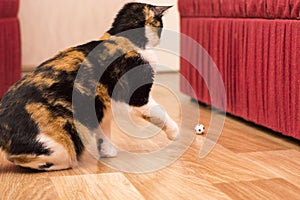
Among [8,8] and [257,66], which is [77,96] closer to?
[257,66]

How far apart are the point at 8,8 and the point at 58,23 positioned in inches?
49.6

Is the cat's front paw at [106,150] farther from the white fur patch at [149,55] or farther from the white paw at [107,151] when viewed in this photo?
the white fur patch at [149,55]

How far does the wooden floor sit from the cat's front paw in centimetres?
4

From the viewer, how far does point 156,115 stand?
6.25ft

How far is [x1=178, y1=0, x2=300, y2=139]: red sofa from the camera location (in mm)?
1966

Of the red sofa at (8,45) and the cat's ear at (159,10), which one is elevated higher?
the cat's ear at (159,10)

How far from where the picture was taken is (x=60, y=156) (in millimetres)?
1655

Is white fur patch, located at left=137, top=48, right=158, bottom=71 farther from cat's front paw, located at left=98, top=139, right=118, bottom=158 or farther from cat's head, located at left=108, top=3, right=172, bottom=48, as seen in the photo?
cat's front paw, located at left=98, top=139, right=118, bottom=158

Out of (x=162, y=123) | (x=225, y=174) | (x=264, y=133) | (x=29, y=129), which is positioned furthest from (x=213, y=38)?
(x=29, y=129)

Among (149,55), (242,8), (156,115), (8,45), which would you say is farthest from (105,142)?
(8,45)

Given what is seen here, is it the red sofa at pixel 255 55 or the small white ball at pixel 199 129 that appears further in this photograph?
the small white ball at pixel 199 129

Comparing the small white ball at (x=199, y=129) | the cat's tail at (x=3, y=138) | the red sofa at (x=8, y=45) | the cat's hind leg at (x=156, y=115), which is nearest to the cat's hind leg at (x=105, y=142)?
the cat's hind leg at (x=156, y=115)

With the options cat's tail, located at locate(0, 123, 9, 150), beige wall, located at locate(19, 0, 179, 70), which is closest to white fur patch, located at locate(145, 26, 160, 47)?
cat's tail, located at locate(0, 123, 9, 150)

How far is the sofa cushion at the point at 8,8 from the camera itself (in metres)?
2.86
